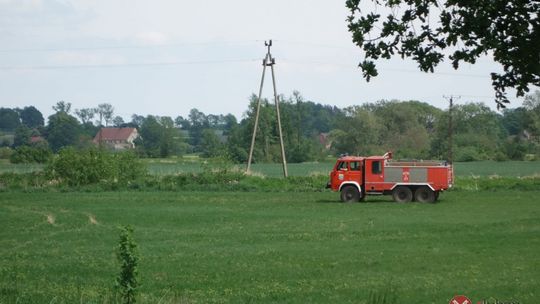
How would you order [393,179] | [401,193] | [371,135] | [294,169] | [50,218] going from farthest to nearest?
[371,135] < [294,169] < [401,193] < [393,179] < [50,218]

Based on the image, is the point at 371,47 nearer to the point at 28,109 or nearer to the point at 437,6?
the point at 437,6

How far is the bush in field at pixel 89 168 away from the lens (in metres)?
54.5

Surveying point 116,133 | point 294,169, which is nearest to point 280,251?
point 294,169

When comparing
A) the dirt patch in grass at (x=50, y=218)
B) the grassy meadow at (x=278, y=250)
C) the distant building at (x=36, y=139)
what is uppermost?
the distant building at (x=36, y=139)

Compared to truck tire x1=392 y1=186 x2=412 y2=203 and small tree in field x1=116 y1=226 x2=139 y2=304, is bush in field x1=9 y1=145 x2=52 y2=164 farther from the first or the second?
small tree in field x1=116 y1=226 x2=139 y2=304

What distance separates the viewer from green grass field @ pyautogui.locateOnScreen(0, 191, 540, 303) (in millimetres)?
14508

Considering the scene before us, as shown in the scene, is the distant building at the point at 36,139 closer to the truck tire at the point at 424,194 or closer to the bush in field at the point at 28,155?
the bush in field at the point at 28,155

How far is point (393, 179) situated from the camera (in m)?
40.0

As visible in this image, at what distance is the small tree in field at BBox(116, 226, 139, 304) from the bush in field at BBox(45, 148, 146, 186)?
→ 4369 cm

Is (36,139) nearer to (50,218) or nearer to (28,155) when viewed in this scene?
(28,155)

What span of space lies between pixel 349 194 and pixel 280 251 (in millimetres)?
20097

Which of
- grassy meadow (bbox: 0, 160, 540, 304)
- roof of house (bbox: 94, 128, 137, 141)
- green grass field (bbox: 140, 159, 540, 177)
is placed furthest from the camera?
roof of house (bbox: 94, 128, 137, 141)

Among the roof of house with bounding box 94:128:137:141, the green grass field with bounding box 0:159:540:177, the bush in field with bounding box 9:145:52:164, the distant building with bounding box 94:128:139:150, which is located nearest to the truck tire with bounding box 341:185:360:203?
the green grass field with bounding box 0:159:540:177

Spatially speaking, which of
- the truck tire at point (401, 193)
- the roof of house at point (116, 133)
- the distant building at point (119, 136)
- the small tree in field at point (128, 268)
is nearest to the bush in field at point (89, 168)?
the truck tire at point (401, 193)
